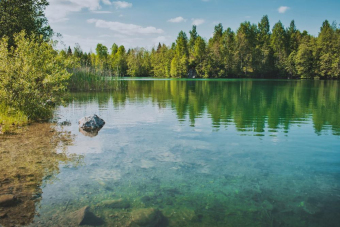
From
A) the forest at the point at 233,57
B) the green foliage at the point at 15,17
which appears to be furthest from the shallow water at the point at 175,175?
the forest at the point at 233,57

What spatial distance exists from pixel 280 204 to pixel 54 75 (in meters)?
13.8

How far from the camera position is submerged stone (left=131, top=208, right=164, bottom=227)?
5.14 meters

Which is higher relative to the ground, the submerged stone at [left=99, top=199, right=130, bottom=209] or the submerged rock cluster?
the submerged rock cluster

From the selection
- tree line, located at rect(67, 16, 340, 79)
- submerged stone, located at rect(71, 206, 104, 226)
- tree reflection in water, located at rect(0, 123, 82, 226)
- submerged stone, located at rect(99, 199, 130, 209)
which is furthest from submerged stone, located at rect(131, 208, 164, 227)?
tree line, located at rect(67, 16, 340, 79)

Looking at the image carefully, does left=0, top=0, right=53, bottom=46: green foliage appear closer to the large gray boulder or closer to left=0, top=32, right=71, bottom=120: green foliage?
left=0, top=32, right=71, bottom=120: green foliage

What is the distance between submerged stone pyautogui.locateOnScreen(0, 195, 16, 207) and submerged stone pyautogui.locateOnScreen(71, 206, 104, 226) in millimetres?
1449

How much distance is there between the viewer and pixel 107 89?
40.8m

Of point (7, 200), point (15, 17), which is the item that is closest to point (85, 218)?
point (7, 200)

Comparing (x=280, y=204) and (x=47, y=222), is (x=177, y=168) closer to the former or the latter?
(x=280, y=204)

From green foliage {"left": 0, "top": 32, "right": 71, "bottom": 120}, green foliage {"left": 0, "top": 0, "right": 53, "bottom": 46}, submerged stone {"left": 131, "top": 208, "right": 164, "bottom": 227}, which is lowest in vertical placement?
submerged stone {"left": 131, "top": 208, "right": 164, "bottom": 227}

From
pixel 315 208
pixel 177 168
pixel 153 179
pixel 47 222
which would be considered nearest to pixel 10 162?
pixel 47 222

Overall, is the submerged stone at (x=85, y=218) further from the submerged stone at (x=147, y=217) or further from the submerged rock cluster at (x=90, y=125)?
the submerged rock cluster at (x=90, y=125)

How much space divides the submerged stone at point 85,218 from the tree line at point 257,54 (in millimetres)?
98453

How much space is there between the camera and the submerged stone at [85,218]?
512cm
